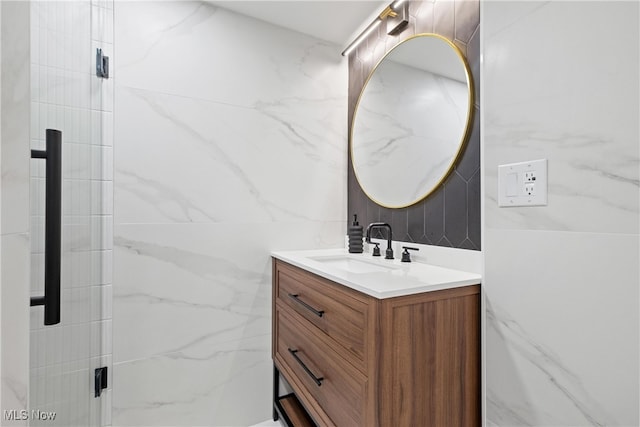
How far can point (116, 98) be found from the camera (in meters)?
1.45

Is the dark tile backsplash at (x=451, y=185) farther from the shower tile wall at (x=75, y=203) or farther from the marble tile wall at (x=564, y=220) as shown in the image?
the shower tile wall at (x=75, y=203)

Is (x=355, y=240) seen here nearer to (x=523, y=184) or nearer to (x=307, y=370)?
(x=307, y=370)

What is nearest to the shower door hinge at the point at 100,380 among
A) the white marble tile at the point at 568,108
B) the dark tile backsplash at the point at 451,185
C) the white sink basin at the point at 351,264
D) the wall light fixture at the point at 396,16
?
the white sink basin at the point at 351,264

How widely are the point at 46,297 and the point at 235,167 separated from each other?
3.57 feet

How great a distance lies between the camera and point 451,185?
1.29m

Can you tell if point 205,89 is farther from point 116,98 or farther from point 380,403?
point 380,403

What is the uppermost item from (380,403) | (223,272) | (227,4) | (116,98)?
(227,4)

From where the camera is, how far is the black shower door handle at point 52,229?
71 cm

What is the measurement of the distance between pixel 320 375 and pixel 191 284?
815mm

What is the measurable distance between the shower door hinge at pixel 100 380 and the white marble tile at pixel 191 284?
0.22 ft

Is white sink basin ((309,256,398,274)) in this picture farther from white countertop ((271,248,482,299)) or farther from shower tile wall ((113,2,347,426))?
shower tile wall ((113,2,347,426))

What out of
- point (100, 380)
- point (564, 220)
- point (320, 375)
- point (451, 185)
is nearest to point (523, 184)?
point (564, 220)

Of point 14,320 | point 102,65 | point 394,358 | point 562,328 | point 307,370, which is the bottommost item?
point 307,370

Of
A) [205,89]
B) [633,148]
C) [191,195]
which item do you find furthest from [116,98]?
[633,148]
